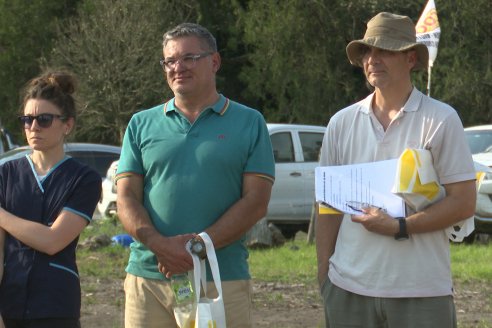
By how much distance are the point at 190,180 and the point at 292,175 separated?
11.7 meters

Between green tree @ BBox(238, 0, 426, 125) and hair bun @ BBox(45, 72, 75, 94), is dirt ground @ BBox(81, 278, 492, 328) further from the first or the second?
green tree @ BBox(238, 0, 426, 125)

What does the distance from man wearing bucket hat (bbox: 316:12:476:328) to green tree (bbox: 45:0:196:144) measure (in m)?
26.7

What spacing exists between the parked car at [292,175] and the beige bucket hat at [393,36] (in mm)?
11322

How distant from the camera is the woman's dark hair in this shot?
188 inches

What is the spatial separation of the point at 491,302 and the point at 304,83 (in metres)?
24.4

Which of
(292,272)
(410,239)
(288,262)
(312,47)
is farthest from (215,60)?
(312,47)

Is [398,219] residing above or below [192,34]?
below

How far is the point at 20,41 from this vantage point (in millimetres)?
37344

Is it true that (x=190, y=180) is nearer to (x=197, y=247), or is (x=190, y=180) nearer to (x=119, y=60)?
(x=197, y=247)

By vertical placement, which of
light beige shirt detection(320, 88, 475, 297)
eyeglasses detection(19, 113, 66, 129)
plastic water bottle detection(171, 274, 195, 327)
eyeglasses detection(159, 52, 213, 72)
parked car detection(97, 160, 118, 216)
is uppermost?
eyeglasses detection(159, 52, 213, 72)

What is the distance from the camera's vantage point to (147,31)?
104ft

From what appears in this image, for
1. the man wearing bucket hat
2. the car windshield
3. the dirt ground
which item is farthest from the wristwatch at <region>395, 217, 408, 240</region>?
the car windshield

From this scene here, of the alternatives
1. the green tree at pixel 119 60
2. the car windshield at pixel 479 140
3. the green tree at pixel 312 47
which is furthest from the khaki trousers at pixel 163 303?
the green tree at pixel 312 47

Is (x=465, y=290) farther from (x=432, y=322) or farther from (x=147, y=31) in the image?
(x=147, y=31)
